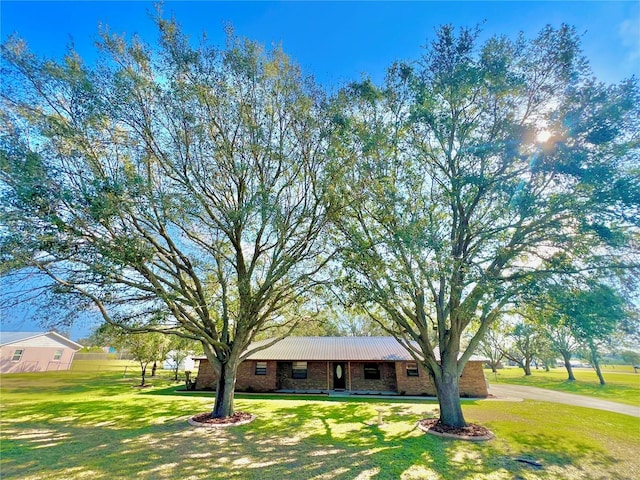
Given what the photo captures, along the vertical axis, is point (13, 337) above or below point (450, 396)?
above

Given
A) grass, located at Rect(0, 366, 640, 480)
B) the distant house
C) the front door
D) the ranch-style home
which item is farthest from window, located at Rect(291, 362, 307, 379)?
the distant house

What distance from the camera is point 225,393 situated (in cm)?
1219

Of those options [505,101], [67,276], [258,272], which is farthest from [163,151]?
[505,101]

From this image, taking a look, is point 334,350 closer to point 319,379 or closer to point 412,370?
point 319,379

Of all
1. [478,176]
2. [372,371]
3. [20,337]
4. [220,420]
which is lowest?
[220,420]

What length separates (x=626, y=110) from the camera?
8.16 metres

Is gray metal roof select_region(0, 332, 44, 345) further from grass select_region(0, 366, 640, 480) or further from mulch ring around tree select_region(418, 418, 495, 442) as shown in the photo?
mulch ring around tree select_region(418, 418, 495, 442)

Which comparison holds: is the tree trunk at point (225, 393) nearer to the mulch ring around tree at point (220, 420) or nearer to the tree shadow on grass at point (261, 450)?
the mulch ring around tree at point (220, 420)

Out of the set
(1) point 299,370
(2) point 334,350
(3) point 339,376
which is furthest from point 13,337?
(3) point 339,376

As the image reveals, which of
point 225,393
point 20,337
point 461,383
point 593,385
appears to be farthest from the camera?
point 20,337

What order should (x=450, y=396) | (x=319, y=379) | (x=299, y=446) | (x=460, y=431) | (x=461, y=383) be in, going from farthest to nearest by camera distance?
(x=319, y=379), (x=461, y=383), (x=450, y=396), (x=460, y=431), (x=299, y=446)

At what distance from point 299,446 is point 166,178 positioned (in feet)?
34.5

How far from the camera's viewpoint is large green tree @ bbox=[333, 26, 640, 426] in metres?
Answer: 8.34

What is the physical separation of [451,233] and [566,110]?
5.16m
